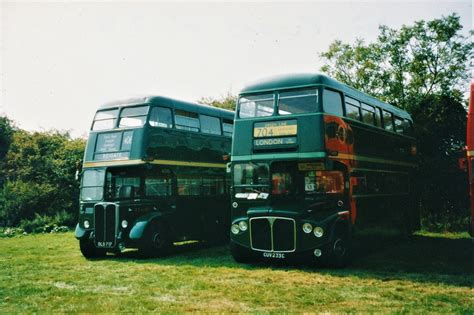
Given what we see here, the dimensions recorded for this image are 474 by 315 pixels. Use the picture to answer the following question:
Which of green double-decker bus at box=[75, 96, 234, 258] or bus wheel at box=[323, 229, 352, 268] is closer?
bus wheel at box=[323, 229, 352, 268]

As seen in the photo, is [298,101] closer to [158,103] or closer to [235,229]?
[235,229]

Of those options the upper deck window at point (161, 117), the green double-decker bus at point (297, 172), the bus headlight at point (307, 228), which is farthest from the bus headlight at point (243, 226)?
the upper deck window at point (161, 117)

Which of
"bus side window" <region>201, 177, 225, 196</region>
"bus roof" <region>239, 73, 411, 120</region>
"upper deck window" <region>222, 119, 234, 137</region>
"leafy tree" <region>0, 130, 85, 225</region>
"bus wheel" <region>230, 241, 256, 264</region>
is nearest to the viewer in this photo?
"bus roof" <region>239, 73, 411, 120</region>

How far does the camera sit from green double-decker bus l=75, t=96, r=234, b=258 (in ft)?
44.0

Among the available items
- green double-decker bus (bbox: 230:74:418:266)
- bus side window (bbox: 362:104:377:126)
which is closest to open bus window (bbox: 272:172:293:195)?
green double-decker bus (bbox: 230:74:418:266)

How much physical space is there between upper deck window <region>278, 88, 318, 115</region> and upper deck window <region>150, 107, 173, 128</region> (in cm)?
386

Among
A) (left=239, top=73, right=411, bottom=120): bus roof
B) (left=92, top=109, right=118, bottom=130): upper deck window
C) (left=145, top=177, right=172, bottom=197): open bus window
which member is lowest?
(left=145, top=177, right=172, bottom=197): open bus window

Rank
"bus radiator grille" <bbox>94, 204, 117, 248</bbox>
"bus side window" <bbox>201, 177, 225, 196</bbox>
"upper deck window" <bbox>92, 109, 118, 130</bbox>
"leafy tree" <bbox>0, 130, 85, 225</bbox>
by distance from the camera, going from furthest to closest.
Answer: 1. "leafy tree" <bbox>0, 130, 85, 225</bbox>
2. "bus side window" <bbox>201, 177, 225, 196</bbox>
3. "upper deck window" <bbox>92, 109, 118, 130</bbox>
4. "bus radiator grille" <bbox>94, 204, 117, 248</bbox>

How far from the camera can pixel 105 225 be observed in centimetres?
1344

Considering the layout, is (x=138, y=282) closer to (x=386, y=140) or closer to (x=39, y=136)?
(x=386, y=140)

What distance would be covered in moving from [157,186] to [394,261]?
21.4 feet

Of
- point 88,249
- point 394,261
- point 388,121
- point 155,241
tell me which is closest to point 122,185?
point 155,241

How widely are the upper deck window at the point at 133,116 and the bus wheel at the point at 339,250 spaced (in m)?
5.97

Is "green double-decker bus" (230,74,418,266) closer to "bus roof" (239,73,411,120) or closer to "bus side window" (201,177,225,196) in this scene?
"bus roof" (239,73,411,120)
